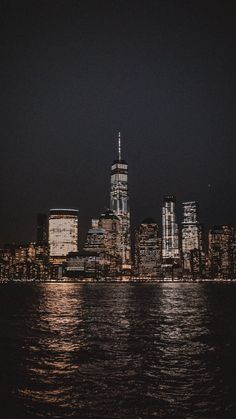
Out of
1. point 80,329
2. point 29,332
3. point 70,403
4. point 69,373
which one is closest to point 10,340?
point 29,332

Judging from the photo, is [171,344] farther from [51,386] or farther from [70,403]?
[70,403]

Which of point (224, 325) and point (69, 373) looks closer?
point (69, 373)

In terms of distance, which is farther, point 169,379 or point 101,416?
point 169,379

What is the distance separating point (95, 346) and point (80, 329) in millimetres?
13107

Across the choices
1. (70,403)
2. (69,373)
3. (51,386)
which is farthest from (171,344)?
(70,403)

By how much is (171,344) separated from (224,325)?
1930 cm

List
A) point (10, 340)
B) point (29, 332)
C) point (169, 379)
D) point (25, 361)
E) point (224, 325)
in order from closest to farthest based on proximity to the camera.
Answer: point (169, 379) → point (25, 361) → point (10, 340) → point (29, 332) → point (224, 325)

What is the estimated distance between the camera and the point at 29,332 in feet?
163

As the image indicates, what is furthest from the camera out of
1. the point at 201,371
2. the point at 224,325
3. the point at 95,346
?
the point at 224,325

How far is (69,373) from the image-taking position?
27.0m

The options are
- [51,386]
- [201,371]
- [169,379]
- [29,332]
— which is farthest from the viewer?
[29,332]

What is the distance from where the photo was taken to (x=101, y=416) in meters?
18.6

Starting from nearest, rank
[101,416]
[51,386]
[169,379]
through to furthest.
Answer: [101,416], [51,386], [169,379]

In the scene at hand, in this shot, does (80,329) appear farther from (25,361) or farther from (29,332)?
(25,361)
